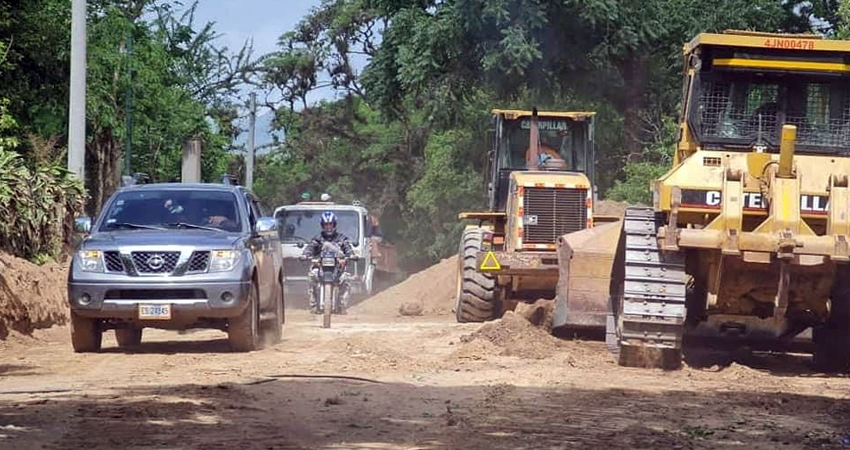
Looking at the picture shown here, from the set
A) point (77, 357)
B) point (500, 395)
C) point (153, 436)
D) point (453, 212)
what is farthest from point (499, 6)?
point (153, 436)

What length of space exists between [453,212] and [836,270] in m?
36.8

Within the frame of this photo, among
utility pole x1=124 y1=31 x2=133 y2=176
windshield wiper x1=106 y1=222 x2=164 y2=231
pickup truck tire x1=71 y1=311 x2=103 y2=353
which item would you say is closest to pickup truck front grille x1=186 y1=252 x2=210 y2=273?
windshield wiper x1=106 y1=222 x2=164 y2=231

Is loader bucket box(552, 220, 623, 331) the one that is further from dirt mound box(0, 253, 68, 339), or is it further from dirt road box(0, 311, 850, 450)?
dirt mound box(0, 253, 68, 339)

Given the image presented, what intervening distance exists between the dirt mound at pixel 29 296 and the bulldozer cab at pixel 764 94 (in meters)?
8.11

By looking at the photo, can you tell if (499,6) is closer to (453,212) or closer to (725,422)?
(453,212)

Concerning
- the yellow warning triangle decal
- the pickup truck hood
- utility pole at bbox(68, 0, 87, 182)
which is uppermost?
A: utility pole at bbox(68, 0, 87, 182)

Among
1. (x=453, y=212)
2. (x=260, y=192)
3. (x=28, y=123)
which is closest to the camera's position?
(x=28, y=123)

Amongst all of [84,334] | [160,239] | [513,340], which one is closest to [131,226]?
[160,239]

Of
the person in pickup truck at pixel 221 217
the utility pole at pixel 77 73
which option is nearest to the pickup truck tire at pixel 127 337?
the person in pickup truck at pixel 221 217

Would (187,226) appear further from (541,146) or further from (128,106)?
(128,106)

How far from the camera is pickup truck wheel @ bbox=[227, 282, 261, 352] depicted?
15.2m

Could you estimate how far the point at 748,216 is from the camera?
13.1 metres

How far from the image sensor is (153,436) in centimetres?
876

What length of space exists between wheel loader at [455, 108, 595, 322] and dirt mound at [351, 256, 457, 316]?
614 cm
